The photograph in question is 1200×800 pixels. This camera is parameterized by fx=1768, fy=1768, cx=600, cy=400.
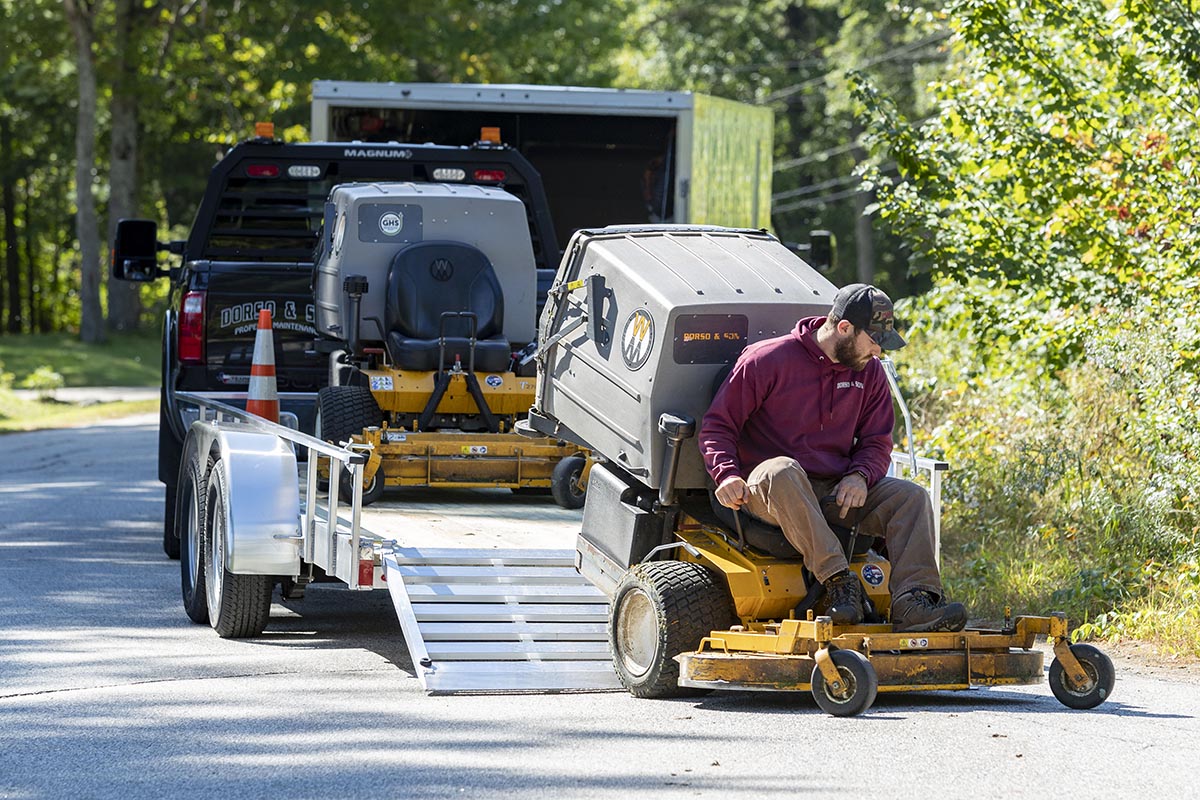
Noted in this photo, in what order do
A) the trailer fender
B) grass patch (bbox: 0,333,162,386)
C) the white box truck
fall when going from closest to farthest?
1. the trailer fender
2. the white box truck
3. grass patch (bbox: 0,333,162,386)

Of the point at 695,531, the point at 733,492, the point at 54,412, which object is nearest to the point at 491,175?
the point at 695,531

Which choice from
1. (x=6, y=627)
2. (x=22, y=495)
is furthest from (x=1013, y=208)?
(x=22, y=495)

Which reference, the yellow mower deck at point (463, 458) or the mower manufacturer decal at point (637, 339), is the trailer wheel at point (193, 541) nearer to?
the yellow mower deck at point (463, 458)

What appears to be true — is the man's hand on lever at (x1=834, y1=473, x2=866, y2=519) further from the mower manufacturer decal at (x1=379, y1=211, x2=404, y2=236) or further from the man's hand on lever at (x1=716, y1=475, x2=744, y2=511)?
the mower manufacturer decal at (x1=379, y1=211, x2=404, y2=236)

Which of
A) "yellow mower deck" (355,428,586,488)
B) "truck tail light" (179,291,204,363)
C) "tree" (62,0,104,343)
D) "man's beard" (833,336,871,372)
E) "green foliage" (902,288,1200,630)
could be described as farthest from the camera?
"tree" (62,0,104,343)

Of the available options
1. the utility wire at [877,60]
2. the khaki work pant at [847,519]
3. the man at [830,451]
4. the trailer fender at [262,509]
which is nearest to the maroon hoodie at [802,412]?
the man at [830,451]

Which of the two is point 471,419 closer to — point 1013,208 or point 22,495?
point 1013,208

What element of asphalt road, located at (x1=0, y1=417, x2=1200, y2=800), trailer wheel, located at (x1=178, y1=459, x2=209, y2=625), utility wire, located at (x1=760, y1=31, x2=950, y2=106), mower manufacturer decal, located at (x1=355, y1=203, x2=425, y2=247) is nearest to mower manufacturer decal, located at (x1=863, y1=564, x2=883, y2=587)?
asphalt road, located at (x1=0, y1=417, x2=1200, y2=800)

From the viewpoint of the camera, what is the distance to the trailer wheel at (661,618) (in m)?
6.85

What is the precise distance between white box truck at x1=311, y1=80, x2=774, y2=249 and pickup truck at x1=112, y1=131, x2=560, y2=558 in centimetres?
347

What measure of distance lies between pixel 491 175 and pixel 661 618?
18.5ft

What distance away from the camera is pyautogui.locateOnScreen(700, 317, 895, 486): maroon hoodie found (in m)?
7.03

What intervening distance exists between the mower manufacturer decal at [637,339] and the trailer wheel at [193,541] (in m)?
2.63

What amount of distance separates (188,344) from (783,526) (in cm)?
554
